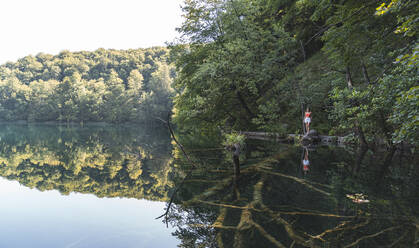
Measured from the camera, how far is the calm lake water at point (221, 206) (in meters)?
3.74

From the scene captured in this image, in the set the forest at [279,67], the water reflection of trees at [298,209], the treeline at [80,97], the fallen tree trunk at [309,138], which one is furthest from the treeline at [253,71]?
the treeline at [80,97]

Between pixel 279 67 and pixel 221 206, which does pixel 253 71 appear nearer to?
pixel 279 67

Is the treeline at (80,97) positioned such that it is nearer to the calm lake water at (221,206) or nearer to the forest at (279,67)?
the forest at (279,67)

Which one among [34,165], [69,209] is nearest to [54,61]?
[34,165]

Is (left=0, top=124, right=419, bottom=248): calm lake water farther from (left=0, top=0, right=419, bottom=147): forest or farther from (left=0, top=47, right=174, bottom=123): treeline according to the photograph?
(left=0, top=47, right=174, bottom=123): treeline

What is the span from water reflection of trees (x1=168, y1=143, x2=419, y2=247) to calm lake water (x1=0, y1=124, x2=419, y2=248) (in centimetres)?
2

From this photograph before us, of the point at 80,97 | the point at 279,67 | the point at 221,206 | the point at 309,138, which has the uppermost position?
the point at 80,97

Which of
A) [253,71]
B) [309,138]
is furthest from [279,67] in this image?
[309,138]

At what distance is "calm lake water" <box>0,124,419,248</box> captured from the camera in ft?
12.3

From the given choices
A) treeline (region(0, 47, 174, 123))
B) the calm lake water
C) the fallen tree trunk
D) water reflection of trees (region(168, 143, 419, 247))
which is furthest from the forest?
treeline (region(0, 47, 174, 123))

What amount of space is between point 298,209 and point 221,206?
1.50 meters

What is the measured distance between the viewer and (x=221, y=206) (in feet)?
16.1

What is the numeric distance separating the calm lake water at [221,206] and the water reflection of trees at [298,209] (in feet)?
0.05

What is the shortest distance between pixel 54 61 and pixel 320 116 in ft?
377
